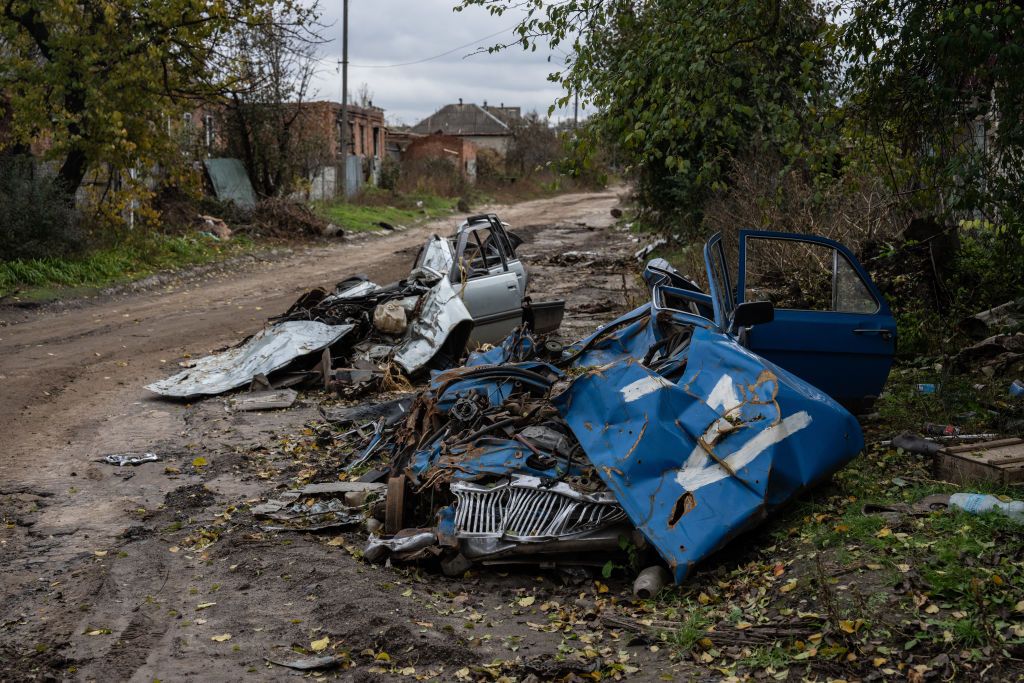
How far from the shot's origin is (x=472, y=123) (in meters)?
72.4

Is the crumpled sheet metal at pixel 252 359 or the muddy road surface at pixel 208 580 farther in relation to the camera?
the crumpled sheet metal at pixel 252 359

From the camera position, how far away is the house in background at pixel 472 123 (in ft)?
227

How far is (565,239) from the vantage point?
Result: 26922 millimetres

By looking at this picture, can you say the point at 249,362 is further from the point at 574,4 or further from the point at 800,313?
the point at 800,313

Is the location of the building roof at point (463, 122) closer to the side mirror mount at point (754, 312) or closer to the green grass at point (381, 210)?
the green grass at point (381, 210)

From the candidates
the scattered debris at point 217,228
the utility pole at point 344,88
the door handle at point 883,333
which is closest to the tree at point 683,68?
the door handle at point 883,333

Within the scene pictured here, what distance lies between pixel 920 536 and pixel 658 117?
4.54 metres

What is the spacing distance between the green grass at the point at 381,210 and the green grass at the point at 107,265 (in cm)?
665

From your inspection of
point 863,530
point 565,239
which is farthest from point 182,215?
point 863,530

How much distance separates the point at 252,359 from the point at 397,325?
5.67ft

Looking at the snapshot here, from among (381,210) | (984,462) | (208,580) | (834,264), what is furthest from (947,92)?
(381,210)

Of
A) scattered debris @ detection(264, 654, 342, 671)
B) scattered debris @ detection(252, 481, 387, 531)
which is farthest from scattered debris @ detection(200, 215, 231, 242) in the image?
scattered debris @ detection(264, 654, 342, 671)

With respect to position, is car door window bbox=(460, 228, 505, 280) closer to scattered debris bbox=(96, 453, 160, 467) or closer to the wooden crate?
scattered debris bbox=(96, 453, 160, 467)

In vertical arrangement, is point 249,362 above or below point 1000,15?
below
